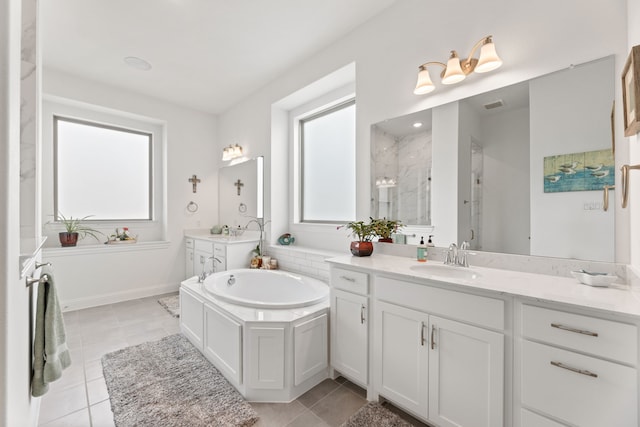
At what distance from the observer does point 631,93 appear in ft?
3.74

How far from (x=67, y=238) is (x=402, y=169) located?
13.8 feet

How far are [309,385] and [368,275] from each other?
0.93 meters

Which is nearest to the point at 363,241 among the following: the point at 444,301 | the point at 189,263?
the point at 444,301

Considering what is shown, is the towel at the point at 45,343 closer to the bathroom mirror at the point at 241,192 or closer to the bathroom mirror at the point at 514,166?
the bathroom mirror at the point at 514,166

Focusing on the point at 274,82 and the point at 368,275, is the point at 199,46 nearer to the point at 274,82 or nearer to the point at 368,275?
the point at 274,82

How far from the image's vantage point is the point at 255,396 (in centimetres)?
182

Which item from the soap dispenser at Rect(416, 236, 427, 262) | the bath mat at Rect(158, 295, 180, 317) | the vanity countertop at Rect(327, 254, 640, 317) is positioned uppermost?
the soap dispenser at Rect(416, 236, 427, 262)

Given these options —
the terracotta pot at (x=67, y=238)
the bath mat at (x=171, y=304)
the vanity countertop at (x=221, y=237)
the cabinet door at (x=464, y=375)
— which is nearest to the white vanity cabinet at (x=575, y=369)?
the cabinet door at (x=464, y=375)

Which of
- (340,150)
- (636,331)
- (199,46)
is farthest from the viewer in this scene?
(340,150)

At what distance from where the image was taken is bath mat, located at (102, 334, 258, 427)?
164cm

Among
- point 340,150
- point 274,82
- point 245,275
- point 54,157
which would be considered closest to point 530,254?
point 340,150

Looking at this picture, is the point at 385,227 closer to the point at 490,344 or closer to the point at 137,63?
the point at 490,344


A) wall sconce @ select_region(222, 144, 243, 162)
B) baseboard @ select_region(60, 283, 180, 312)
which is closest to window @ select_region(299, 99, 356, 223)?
wall sconce @ select_region(222, 144, 243, 162)

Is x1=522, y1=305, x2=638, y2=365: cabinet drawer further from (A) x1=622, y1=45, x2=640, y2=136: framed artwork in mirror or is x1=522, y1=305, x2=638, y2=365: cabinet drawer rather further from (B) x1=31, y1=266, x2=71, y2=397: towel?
(B) x1=31, y1=266, x2=71, y2=397: towel
